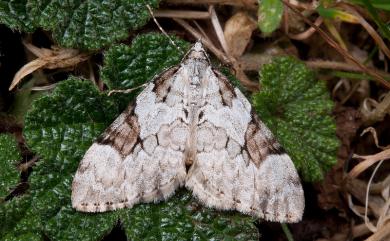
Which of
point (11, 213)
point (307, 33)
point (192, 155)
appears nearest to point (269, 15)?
point (307, 33)

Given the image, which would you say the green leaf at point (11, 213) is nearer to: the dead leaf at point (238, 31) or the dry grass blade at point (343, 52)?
the dead leaf at point (238, 31)

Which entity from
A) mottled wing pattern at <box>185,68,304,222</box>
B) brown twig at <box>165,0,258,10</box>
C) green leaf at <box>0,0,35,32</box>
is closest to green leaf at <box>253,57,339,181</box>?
mottled wing pattern at <box>185,68,304,222</box>

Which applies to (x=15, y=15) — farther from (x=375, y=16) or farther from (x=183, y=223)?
(x=375, y=16)

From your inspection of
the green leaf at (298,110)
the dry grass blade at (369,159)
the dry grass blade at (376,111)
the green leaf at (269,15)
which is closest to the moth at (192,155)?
the green leaf at (298,110)

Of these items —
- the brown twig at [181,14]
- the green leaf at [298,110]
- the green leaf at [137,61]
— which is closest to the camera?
the green leaf at [137,61]

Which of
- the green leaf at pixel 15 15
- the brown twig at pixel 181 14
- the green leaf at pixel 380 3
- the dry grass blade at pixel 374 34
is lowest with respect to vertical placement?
the dry grass blade at pixel 374 34

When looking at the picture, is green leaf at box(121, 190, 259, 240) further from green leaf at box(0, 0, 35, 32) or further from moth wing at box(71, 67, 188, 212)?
green leaf at box(0, 0, 35, 32)
